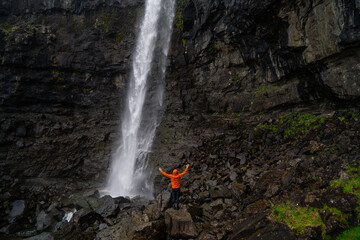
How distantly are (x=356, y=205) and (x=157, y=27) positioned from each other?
2205 cm

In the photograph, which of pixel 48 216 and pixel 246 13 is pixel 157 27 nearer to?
pixel 246 13

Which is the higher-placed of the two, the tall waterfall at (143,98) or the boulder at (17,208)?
the tall waterfall at (143,98)

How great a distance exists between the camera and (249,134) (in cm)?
1406

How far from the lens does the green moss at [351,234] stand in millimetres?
4626

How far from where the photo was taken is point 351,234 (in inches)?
187

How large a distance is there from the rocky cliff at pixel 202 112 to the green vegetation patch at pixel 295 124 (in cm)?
9

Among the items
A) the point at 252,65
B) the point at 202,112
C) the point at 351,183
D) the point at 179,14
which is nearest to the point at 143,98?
the point at 202,112

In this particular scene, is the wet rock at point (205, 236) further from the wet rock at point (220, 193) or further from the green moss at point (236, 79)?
the green moss at point (236, 79)

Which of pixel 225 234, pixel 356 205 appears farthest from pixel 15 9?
pixel 356 205

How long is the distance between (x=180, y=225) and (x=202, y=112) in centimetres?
1294

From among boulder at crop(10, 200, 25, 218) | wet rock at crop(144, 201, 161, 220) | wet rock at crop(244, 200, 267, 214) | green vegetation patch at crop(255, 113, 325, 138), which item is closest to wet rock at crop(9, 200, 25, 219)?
boulder at crop(10, 200, 25, 218)

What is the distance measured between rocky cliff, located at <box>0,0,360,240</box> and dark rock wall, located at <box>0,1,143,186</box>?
11cm

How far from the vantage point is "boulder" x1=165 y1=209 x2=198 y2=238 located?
6762 mm

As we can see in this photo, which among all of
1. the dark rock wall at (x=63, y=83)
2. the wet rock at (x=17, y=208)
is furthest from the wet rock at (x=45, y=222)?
the dark rock wall at (x=63, y=83)
